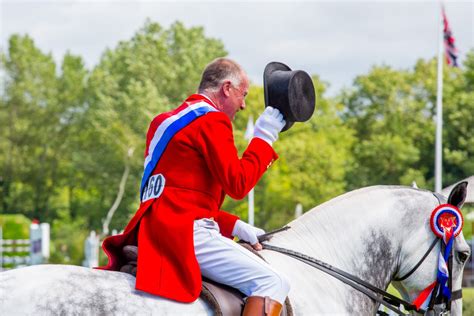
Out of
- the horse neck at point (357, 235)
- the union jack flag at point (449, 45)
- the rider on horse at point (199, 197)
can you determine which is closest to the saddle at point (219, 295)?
the rider on horse at point (199, 197)

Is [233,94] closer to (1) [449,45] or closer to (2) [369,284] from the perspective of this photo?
(2) [369,284]

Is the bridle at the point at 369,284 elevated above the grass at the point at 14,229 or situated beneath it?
elevated above

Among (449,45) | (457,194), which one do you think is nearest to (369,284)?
(457,194)

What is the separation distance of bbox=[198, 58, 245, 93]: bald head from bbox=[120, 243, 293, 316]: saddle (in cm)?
95

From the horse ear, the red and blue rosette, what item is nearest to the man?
the red and blue rosette

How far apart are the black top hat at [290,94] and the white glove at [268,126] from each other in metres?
0.07

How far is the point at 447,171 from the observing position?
50156 millimetres

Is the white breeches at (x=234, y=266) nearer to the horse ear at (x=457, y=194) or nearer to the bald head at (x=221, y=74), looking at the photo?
the bald head at (x=221, y=74)

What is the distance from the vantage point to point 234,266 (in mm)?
4656

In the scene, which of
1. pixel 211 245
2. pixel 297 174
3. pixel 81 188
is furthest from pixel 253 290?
pixel 81 188

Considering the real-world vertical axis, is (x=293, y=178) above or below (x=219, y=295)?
below

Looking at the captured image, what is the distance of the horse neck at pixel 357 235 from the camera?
17.6 ft

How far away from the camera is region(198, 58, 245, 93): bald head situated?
482cm

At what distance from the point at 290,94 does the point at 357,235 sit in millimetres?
1071
